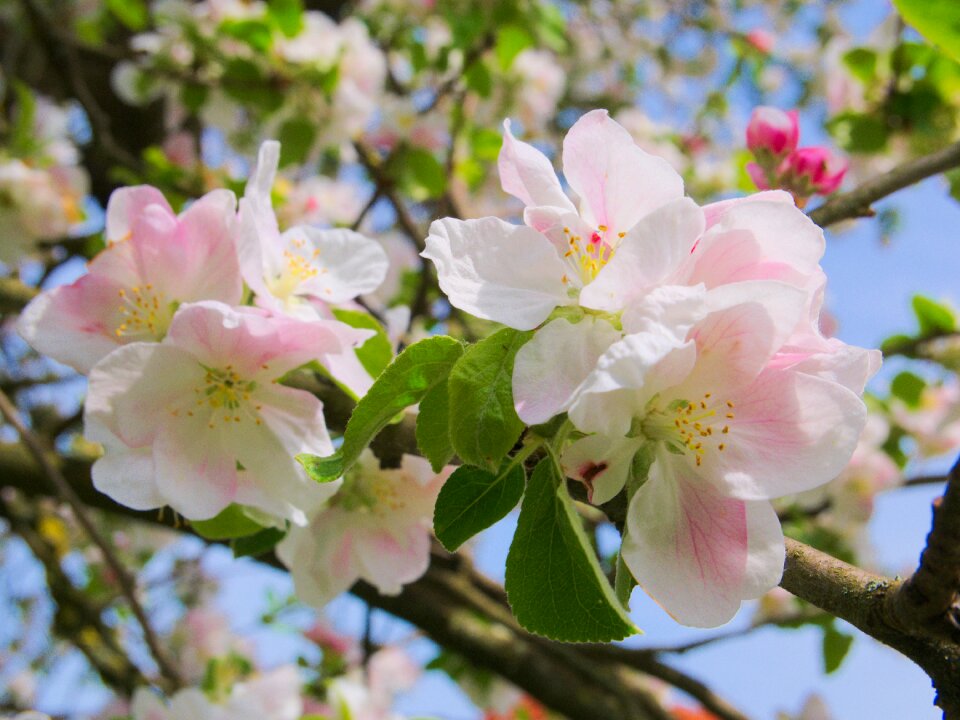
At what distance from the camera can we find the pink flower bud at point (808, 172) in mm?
1114

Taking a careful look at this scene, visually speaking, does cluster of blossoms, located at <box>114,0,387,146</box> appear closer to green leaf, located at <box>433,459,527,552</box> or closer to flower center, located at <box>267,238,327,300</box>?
flower center, located at <box>267,238,327,300</box>

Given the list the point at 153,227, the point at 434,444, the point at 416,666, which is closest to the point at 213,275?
the point at 153,227

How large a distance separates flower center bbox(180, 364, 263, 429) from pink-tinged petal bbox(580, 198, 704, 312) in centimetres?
38

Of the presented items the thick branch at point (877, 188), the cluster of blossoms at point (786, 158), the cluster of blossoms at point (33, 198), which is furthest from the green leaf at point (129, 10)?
the thick branch at point (877, 188)

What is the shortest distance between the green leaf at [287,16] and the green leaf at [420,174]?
444 mm

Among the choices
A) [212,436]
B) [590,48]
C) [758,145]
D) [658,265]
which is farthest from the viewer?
[590,48]

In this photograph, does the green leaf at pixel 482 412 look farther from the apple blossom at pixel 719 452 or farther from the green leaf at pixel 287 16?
the green leaf at pixel 287 16

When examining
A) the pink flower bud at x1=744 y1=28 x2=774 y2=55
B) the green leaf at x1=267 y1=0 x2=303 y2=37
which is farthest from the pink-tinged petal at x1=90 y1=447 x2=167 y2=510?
the pink flower bud at x1=744 y1=28 x2=774 y2=55

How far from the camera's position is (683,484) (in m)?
0.65

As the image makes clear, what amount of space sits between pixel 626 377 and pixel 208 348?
0.43m

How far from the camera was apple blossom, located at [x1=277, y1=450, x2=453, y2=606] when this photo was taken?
1.00 m

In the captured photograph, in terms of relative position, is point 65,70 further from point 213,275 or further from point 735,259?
point 735,259

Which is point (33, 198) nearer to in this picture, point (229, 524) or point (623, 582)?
point (229, 524)

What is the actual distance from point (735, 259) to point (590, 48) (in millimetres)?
4502
